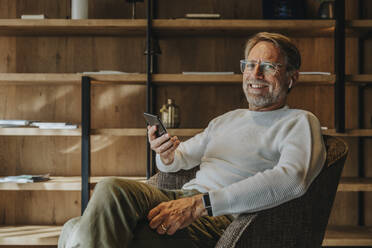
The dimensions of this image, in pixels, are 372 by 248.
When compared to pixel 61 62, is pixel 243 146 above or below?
below

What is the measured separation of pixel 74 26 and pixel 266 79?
54.8 inches

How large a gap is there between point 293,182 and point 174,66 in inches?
68.5

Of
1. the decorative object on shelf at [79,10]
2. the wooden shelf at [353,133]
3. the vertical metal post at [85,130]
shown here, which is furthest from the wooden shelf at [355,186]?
the decorative object on shelf at [79,10]

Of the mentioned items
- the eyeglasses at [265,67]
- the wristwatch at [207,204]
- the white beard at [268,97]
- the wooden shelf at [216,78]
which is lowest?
the wristwatch at [207,204]

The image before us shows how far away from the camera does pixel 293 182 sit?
1260 mm

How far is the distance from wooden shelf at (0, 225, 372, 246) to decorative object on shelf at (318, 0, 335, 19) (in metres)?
1.36

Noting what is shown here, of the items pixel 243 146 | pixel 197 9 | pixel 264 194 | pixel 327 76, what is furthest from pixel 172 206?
pixel 197 9

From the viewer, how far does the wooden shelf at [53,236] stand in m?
2.41

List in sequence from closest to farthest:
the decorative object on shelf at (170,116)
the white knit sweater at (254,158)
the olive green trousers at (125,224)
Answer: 1. the olive green trousers at (125,224)
2. the white knit sweater at (254,158)
3. the decorative object on shelf at (170,116)

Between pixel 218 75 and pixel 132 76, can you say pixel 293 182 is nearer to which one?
pixel 218 75

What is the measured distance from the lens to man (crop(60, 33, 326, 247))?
4.03 feet

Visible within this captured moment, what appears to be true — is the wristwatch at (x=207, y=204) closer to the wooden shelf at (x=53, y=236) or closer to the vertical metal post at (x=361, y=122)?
the wooden shelf at (x=53, y=236)

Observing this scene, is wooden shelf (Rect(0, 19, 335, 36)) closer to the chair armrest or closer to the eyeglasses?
the eyeglasses

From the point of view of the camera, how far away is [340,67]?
7.91 ft
